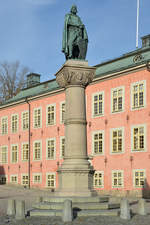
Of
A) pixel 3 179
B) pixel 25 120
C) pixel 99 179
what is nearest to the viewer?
pixel 99 179

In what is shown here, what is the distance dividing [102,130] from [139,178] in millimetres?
5007

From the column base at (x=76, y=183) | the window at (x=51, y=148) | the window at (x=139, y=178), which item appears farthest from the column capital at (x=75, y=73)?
the window at (x=51, y=148)

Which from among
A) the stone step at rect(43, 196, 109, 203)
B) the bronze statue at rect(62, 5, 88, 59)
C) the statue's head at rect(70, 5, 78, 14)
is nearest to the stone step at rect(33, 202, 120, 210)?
the stone step at rect(43, 196, 109, 203)

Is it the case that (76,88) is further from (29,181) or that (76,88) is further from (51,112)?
(29,181)

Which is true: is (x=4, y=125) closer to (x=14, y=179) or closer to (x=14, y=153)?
(x=14, y=153)

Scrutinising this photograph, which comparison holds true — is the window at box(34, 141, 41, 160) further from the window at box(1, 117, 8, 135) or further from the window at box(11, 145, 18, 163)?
the window at box(1, 117, 8, 135)

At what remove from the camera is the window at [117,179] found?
1041 inches

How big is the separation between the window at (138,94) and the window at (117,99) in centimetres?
112

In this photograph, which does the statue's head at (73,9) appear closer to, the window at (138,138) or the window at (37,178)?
the window at (138,138)

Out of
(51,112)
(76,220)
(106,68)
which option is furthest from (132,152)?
(76,220)

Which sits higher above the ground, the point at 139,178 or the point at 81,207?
the point at 81,207

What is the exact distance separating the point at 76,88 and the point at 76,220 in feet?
16.2

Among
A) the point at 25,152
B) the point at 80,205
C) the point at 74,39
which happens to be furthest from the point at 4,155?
the point at 80,205

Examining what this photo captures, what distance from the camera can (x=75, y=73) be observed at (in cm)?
1384
